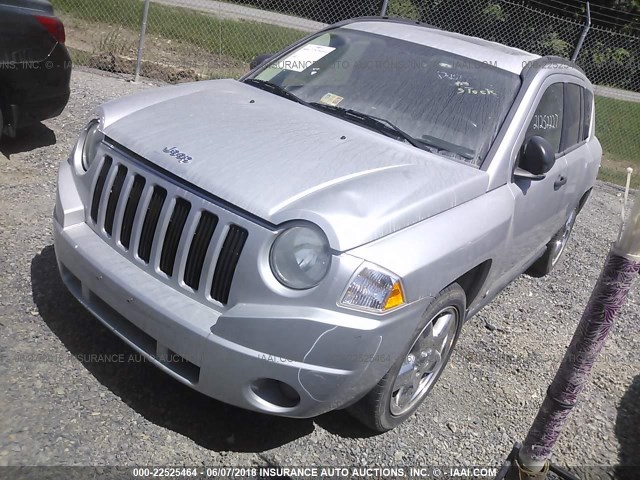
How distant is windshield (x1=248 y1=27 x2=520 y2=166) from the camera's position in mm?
3873

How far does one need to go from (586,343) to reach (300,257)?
134 centimetres

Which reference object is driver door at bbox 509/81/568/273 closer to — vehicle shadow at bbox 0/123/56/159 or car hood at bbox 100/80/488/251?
car hood at bbox 100/80/488/251

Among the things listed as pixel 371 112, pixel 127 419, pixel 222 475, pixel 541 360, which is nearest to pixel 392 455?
pixel 222 475

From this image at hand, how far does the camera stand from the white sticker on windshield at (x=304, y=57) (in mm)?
4527

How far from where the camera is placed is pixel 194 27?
12.1 metres

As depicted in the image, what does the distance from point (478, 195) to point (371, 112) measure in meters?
0.87

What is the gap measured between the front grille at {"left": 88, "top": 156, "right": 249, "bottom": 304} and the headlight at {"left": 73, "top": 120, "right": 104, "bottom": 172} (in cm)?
20

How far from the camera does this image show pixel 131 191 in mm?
3178

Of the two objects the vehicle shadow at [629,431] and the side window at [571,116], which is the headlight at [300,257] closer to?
the vehicle shadow at [629,431]

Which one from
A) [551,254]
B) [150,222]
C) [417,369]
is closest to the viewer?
[150,222]

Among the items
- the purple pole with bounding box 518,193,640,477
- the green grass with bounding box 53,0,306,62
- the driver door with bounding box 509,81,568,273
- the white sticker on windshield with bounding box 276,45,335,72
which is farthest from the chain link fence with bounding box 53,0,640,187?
the purple pole with bounding box 518,193,640,477

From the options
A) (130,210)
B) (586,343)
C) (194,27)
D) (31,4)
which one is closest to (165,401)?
(130,210)

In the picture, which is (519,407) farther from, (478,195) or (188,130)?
(188,130)

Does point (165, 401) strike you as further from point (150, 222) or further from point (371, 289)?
point (371, 289)
